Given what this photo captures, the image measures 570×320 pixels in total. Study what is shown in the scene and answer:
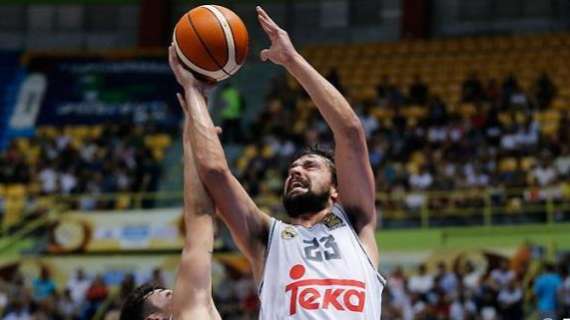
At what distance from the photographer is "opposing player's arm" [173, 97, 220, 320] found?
5.53m

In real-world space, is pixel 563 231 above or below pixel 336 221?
below

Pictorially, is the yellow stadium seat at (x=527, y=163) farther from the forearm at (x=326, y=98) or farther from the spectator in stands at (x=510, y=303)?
the forearm at (x=326, y=98)

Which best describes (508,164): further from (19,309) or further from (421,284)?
(19,309)

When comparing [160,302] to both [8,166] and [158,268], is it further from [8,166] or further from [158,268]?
[8,166]

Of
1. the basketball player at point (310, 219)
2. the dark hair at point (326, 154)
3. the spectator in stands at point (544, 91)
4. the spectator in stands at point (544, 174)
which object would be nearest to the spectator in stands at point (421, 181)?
the spectator in stands at point (544, 174)

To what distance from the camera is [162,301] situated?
579 cm

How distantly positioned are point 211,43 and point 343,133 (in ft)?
2.49

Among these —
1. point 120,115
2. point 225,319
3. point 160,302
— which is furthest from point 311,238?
point 120,115

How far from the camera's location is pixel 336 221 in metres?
5.97

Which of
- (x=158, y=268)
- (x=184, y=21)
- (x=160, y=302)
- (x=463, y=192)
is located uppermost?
(x=184, y=21)

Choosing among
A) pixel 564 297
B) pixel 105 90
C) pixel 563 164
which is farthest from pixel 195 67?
pixel 105 90

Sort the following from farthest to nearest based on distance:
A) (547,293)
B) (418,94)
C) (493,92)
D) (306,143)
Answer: (418,94) < (493,92) < (306,143) < (547,293)

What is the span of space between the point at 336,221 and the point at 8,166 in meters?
19.1

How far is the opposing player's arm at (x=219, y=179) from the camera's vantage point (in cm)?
564
